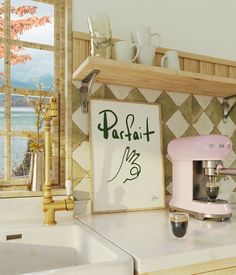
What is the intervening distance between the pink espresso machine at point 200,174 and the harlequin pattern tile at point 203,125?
0.33m

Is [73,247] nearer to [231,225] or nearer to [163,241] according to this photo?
[163,241]


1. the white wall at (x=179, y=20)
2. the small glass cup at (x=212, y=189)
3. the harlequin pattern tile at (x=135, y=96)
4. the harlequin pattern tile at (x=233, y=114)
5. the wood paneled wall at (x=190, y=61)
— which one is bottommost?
the small glass cup at (x=212, y=189)

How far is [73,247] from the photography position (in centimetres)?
125

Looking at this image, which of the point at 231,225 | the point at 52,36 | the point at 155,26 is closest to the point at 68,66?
the point at 52,36

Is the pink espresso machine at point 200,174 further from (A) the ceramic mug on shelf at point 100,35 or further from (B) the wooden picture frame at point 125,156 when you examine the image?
(A) the ceramic mug on shelf at point 100,35

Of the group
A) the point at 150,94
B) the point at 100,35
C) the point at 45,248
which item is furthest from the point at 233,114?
the point at 45,248

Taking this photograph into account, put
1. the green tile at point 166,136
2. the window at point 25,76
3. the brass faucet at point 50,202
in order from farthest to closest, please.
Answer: the green tile at point 166,136, the window at point 25,76, the brass faucet at point 50,202

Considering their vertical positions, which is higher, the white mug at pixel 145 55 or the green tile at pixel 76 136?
the white mug at pixel 145 55

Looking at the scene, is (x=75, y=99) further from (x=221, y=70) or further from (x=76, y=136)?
(x=221, y=70)

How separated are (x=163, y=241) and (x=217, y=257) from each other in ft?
0.55

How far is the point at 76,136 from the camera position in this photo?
4.96 feet

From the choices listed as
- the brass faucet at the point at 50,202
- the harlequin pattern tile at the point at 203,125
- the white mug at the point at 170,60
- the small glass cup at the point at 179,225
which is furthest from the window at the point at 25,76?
the harlequin pattern tile at the point at 203,125

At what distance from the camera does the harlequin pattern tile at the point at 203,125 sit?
183cm

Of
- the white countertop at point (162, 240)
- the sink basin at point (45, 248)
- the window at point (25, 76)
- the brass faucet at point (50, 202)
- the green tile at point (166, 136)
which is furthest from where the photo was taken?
the green tile at point (166, 136)
